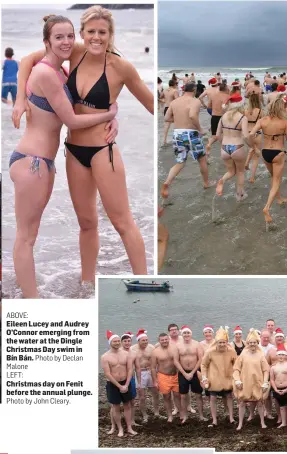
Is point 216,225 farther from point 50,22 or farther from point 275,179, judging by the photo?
point 50,22

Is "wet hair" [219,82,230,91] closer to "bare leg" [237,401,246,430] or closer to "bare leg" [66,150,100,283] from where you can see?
"bare leg" [66,150,100,283]

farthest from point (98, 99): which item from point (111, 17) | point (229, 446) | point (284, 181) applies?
point (229, 446)

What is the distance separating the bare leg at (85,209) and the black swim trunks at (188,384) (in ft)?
3.47

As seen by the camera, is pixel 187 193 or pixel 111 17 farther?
pixel 187 193

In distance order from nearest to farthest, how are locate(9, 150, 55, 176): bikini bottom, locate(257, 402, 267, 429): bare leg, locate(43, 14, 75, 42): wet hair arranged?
1. locate(43, 14, 75, 42): wet hair
2. locate(9, 150, 55, 176): bikini bottom
3. locate(257, 402, 267, 429): bare leg

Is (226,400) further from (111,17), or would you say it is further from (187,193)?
(111,17)

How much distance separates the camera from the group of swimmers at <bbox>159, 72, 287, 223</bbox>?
7.69 metres

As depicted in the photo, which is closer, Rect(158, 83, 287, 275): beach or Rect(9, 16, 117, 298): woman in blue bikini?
Rect(9, 16, 117, 298): woman in blue bikini

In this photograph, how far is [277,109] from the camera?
7.68 m

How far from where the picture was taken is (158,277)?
758 cm

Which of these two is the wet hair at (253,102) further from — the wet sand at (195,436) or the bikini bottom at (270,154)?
the wet sand at (195,436)

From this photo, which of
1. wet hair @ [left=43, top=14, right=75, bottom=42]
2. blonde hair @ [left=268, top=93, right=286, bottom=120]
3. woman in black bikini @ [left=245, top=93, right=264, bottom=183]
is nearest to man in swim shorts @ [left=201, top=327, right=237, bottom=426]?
woman in black bikini @ [left=245, top=93, right=264, bottom=183]

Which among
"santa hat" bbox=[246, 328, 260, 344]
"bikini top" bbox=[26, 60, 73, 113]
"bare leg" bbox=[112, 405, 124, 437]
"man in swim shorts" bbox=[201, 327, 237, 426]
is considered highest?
"bikini top" bbox=[26, 60, 73, 113]

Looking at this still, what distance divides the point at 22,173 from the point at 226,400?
2431 millimetres
